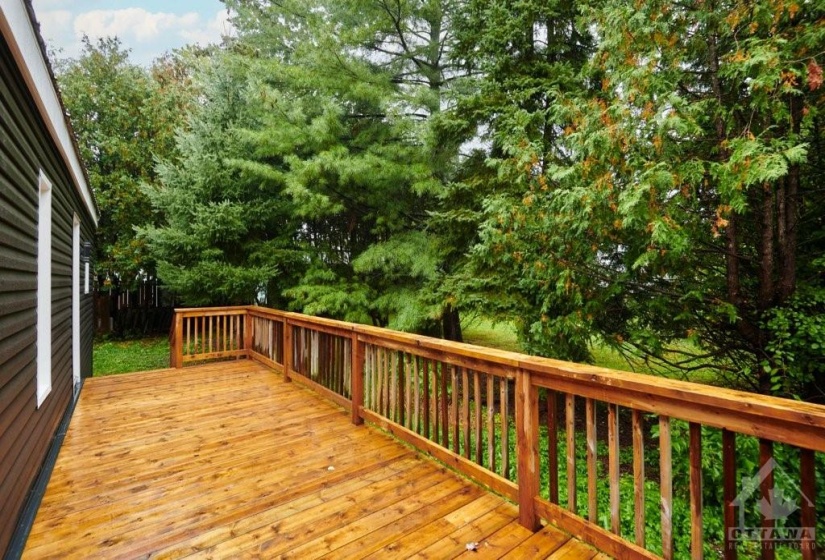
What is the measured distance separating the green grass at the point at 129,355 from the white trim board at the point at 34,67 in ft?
20.5

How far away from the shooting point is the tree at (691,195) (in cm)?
321

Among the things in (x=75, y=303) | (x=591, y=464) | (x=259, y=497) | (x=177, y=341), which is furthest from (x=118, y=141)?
(x=591, y=464)

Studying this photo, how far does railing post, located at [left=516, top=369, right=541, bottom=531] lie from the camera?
2.22 m

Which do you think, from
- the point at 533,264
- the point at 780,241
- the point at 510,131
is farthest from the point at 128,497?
the point at 780,241

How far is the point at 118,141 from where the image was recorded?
10734mm

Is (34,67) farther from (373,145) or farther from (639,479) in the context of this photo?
(373,145)

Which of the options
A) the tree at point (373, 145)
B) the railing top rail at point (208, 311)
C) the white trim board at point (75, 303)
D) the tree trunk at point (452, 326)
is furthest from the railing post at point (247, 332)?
the tree trunk at point (452, 326)

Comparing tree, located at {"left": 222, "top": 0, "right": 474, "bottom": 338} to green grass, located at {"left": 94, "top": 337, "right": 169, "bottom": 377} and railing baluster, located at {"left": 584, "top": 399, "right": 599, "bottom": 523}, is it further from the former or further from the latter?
green grass, located at {"left": 94, "top": 337, "right": 169, "bottom": 377}

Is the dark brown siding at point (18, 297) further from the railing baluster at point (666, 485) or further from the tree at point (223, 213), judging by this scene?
the tree at point (223, 213)

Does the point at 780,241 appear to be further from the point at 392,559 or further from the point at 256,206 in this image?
the point at 256,206

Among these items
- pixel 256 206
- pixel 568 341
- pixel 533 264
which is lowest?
pixel 568 341

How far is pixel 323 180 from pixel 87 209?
363cm

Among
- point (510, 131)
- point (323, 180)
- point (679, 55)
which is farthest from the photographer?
point (323, 180)

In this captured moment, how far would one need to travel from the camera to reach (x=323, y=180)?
275 inches
